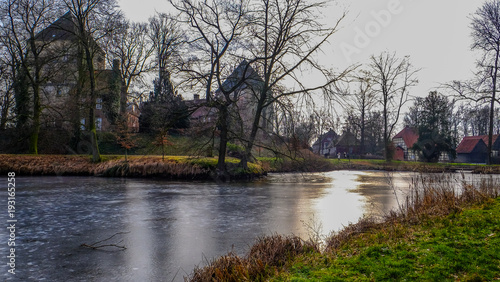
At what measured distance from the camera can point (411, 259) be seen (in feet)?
11.9

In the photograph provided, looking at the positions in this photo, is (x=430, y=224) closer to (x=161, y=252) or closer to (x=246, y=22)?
(x=161, y=252)

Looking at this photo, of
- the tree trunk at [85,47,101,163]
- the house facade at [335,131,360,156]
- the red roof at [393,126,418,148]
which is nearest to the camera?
the tree trunk at [85,47,101,163]

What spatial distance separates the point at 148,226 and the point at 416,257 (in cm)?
512

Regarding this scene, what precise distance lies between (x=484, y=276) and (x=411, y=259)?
2.25 feet

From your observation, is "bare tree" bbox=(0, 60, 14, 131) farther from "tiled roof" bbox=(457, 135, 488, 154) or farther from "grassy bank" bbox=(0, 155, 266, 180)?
"tiled roof" bbox=(457, 135, 488, 154)

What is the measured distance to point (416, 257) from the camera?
368 cm

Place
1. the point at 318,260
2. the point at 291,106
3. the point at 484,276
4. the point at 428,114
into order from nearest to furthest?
the point at 484,276, the point at 318,260, the point at 291,106, the point at 428,114

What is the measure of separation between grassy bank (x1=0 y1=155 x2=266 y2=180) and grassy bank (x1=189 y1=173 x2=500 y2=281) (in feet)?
45.8

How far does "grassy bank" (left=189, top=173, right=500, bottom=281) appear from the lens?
326 cm

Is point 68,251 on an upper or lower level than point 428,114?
lower

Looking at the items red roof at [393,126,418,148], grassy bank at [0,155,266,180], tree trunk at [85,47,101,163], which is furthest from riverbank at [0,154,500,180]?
red roof at [393,126,418,148]

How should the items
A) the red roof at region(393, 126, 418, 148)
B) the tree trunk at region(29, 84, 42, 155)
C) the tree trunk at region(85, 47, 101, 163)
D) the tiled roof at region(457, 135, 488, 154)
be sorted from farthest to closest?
the red roof at region(393, 126, 418, 148)
the tiled roof at region(457, 135, 488, 154)
the tree trunk at region(29, 84, 42, 155)
the tree trunk at region(85, 47, 101, 163)

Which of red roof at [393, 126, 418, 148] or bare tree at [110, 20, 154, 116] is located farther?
red roof at [393, 126, 418, 148]

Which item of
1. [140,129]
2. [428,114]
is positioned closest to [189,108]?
[140,129]
